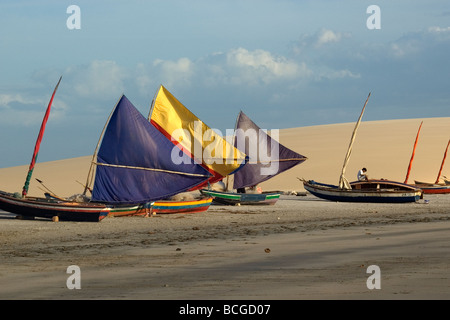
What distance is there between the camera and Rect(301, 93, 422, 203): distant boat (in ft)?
142

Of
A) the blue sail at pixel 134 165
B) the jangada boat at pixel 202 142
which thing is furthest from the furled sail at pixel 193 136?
the blue sail at pixel 134 165

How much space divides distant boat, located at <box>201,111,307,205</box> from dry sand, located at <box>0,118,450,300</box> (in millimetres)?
1294

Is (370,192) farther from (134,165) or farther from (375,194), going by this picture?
(134,165)

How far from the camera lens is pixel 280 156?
45.6 metres

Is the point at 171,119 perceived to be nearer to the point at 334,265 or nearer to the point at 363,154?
the point at 334,265

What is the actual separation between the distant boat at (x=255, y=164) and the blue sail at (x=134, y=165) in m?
7.59

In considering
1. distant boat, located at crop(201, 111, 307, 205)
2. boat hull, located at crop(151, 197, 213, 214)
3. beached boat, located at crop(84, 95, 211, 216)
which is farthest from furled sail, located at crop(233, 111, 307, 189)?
beached boat, located at crop(84, 95, 211, 216)

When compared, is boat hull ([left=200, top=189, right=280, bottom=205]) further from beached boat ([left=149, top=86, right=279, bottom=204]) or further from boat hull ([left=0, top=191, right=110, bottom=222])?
boat hull ([left=0, top=191, right=110, bottom=222])

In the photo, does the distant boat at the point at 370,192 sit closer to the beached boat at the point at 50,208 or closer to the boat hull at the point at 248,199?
the boat hull at the point at 248,199

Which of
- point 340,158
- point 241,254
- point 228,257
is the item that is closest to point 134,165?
point 241,254

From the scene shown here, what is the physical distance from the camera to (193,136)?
38312 mm

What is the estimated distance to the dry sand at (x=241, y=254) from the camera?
13109 mm

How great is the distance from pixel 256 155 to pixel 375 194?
6.71 metres

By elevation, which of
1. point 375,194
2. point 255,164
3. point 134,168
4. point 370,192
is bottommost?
point 375,194
